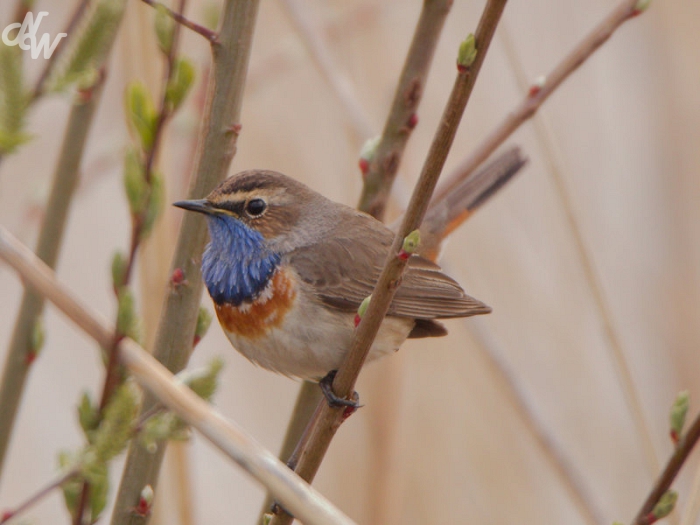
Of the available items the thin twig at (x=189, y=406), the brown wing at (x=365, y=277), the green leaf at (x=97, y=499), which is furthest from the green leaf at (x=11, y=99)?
the brown wing at (x=365, y=277)

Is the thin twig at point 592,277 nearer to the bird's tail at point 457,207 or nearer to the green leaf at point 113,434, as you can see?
the bird's tail at point 457,207

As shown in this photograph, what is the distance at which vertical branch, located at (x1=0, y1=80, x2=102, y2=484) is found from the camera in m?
1.93

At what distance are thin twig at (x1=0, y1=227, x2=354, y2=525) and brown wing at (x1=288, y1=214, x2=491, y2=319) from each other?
1509 millimetres

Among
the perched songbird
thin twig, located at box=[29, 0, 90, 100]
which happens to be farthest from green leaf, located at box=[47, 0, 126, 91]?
the perched songbird

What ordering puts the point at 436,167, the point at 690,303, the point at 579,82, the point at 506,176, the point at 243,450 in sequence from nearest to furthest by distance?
the point at 243,450
the point at 436,167
the point at 506,176
the point at 690,303
the point at 579,82

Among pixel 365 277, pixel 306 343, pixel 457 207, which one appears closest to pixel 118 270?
pixel 306 343

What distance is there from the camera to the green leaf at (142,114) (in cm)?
173

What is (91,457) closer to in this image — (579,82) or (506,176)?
(506,176)

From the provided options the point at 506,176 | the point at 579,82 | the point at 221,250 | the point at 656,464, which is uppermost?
the point at 579,82

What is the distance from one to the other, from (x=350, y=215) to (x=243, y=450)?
1.84 meters

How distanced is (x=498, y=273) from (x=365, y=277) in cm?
189

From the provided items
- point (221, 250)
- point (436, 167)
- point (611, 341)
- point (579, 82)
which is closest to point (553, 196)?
point (579, 82)

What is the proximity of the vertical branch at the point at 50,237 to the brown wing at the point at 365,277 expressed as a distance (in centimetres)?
103

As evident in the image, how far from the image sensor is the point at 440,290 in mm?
3086
